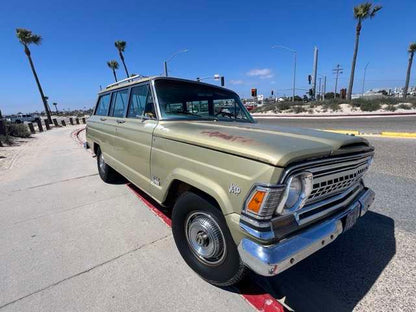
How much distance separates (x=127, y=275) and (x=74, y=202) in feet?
8.18

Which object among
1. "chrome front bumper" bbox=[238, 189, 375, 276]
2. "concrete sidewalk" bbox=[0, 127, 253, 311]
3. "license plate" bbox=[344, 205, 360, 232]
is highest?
"chrome front bumper" bbox=[238, 189, 375, 276]

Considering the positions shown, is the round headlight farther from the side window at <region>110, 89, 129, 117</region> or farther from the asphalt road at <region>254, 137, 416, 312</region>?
the side window at <region>110, 89, 129, 117</region>

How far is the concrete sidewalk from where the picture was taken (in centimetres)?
212

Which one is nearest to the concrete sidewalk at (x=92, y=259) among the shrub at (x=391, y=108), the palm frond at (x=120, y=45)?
the shrub at (x=391, y=108)

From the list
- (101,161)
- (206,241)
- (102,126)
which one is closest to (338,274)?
(206,241)

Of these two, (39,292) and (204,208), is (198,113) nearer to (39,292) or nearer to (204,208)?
(204,208)

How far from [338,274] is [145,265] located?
194 centimetres

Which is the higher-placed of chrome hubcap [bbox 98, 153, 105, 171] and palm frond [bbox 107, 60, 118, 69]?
palm frond [bbox 107, 60, 118, 69]

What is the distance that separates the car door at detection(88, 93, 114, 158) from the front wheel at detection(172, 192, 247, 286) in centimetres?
249

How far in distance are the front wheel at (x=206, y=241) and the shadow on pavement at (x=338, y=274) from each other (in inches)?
17.2

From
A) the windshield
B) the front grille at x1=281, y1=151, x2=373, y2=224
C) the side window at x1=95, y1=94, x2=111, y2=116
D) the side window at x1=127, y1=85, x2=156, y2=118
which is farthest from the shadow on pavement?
the side window at x1=95, y1=94, x2=111, y2=116

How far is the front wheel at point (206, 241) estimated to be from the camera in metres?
2.06

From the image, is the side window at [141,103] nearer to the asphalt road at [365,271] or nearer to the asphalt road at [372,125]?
the asphalt road at [365,271]

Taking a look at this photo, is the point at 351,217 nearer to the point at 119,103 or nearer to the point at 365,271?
the point at 365,271
